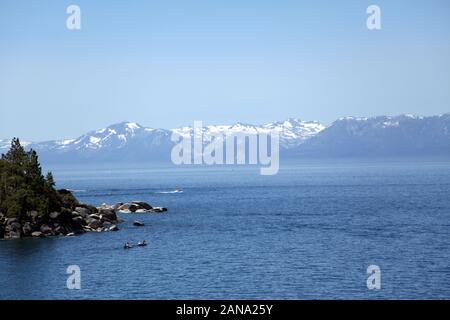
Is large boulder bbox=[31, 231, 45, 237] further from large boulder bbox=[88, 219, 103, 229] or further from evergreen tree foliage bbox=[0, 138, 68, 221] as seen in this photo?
large boulder bbox=[88, 219, 103, 229]

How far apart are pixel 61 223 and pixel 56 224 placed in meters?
1.46

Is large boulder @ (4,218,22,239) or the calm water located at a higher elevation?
large boulder @ (4,218,22,239)

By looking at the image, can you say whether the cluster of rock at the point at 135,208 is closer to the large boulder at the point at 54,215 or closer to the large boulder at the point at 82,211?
the large boulder at the point at 82,211

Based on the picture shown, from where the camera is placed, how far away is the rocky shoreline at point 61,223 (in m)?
113

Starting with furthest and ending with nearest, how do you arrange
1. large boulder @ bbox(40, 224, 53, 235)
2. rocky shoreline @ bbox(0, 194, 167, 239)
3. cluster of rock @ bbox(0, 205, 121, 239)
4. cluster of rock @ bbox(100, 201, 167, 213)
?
cluster of rock @ bbox(100, 201, 167, 213) → large boulder @ bbox(40, 224, 53, 235) → rocky shoreline @ bbox(0, 194, 167, 239) → cluster of rock @ bbox(0, 205, 121, 239)

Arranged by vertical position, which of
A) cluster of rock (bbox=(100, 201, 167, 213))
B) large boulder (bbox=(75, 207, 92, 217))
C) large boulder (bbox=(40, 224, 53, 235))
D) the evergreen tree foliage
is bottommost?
cluster of rock (bbox=(100, 201, 167, 213))

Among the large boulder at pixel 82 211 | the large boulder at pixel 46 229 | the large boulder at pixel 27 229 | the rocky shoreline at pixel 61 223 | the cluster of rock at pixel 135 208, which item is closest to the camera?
the rocky shoreline at pixel 61 223

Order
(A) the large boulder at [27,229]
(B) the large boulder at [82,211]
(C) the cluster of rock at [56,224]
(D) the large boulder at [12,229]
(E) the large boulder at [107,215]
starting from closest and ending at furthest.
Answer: (D) the large boulder at [12,229] < (C) the cluster of rock at [56,224] < (A) the large boulder at [27,229] < (B) the large boulder at [82,211] < (E) the large boulder at [107,215]

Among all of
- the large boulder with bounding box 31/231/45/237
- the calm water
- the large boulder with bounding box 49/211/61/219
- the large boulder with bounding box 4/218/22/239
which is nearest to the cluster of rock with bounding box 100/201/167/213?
the calm water

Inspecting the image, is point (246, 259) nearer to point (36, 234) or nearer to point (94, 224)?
point (36, 234)

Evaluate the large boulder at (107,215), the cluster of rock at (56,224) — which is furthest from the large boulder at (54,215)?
the large boulder at (107,215)

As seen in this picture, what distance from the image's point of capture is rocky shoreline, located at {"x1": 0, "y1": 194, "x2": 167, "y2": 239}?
113 meters

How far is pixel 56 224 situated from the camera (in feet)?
385
